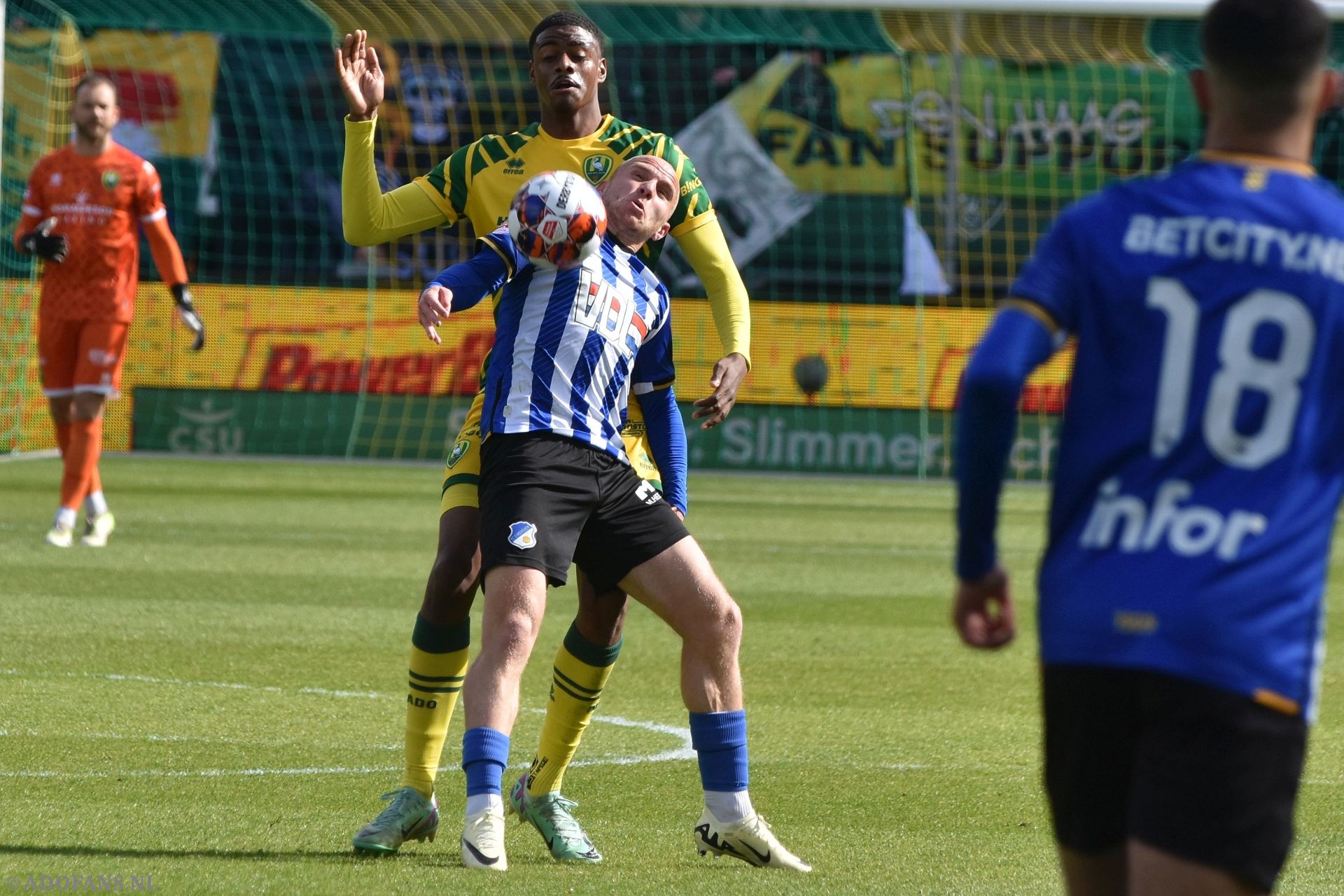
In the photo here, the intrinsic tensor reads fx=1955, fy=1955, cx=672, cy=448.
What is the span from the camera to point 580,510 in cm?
445

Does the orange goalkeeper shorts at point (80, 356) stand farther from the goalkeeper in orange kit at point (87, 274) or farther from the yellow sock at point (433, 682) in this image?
the yellow sock at point (433, 682)

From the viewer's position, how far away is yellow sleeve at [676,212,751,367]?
503cm

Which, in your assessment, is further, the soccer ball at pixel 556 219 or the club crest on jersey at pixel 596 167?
the club crest on jersey at pixel 596 167

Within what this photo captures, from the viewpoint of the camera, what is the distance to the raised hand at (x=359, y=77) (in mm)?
4984

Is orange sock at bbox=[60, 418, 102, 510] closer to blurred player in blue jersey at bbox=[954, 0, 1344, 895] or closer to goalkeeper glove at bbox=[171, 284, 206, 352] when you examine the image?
goalkeeper glove at bbox=[171, 284, 206, 352]

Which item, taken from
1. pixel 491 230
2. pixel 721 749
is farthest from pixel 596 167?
pixel 721 749

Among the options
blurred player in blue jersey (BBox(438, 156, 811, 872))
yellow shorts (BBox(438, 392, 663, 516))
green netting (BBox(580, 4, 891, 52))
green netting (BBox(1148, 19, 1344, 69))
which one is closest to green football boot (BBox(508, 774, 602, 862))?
blurred player in blue jersey (BBox(438, 156, 811, 872))

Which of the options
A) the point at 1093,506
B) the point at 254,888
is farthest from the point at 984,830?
the point at 1093,506

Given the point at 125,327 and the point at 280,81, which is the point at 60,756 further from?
the point at 280,81

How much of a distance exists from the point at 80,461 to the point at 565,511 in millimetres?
7585

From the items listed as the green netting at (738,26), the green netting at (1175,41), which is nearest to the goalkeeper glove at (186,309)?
the green netting at (738,26)

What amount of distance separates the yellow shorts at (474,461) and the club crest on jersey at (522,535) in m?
0.29

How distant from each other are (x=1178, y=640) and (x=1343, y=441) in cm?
37

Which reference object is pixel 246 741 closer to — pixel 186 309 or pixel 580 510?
pixel 580 510
